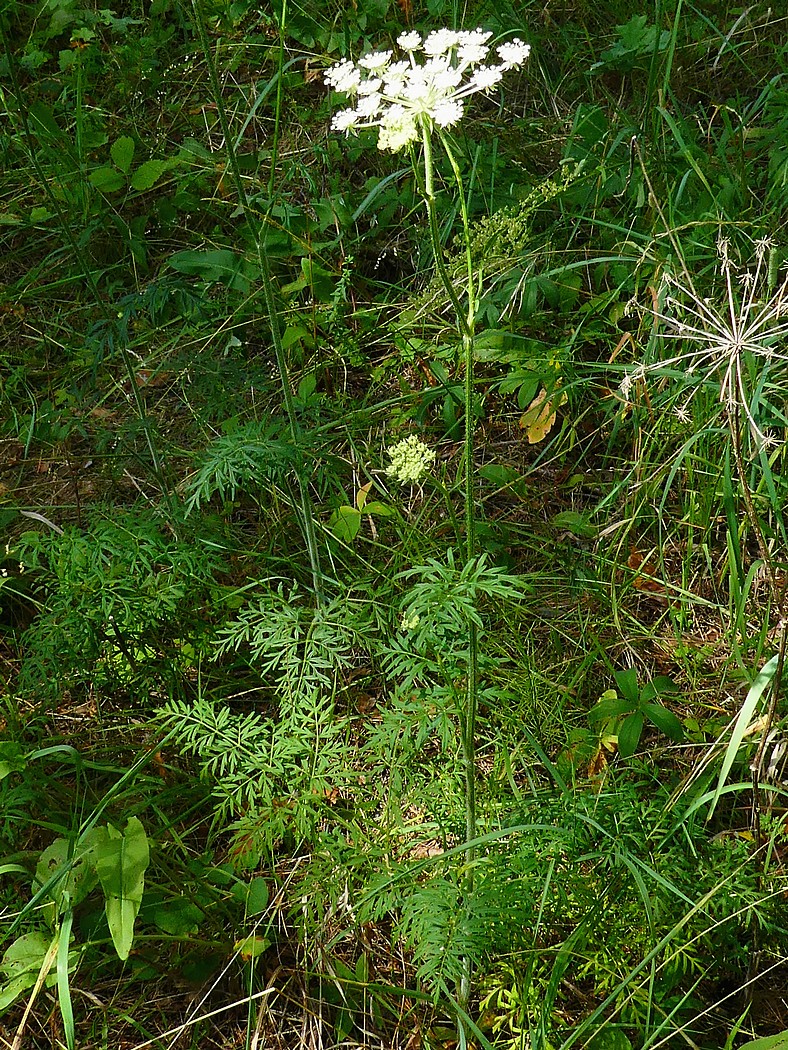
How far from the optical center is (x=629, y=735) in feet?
6.79

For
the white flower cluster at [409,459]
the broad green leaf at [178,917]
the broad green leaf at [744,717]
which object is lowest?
the broad green leaf at [178,917]

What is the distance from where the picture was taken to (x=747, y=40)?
11.0ft

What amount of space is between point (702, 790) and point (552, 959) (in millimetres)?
462

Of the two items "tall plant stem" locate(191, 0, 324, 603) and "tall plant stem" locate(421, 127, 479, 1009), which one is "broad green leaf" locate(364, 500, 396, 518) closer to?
"tall plant stem" locate(191, 0, 324, 603)

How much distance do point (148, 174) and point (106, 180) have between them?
0.53ft

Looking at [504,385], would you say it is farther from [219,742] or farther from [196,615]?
[219,742]

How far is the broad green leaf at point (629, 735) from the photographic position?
6.77 ft

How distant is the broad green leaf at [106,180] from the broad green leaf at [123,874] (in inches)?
98.4

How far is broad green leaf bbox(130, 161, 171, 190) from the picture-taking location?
3.47m

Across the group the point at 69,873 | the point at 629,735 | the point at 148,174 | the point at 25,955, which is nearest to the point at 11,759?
the point at 69,873

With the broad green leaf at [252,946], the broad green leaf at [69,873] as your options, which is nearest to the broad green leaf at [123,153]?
the broad green leaf at [69,873]

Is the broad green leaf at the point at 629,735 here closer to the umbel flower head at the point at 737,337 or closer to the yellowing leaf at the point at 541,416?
the umbel flower head at the point at 737,337

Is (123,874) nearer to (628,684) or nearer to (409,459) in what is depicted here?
(409,459)

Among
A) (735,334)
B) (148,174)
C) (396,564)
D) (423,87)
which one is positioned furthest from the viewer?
(148,174)
